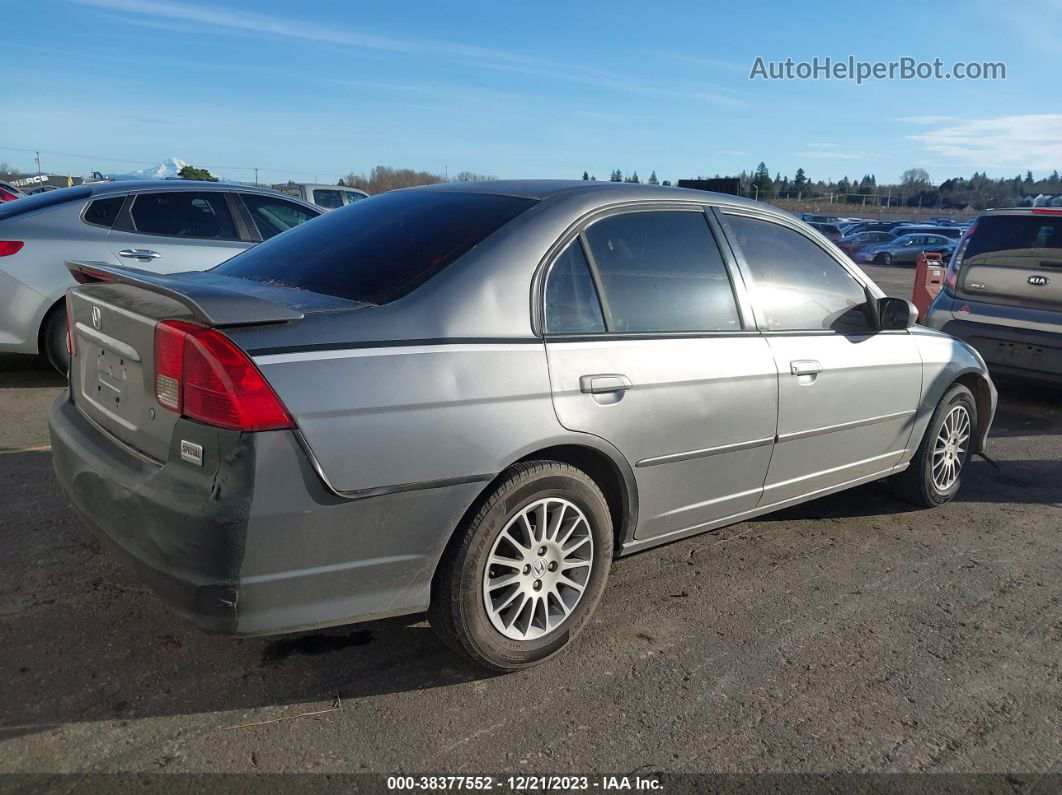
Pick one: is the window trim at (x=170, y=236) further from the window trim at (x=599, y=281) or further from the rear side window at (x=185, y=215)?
the window trim at (x=599, y=281)

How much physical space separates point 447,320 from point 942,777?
80.1 inches

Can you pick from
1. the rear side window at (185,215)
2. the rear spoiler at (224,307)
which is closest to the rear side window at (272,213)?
the rear side window at (185,215)

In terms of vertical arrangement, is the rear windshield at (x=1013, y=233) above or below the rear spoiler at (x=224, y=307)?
above

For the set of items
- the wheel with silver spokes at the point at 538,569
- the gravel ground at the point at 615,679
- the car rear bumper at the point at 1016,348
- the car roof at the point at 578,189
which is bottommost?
the gravel ground at the point at 615,679

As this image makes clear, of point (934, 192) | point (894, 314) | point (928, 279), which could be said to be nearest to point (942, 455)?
point (894, 314)

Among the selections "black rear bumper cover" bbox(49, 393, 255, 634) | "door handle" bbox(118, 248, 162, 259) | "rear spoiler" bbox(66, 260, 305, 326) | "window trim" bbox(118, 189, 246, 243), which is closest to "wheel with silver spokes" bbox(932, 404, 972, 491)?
"rear spoiler" bbox(66, 260, 305, 326)

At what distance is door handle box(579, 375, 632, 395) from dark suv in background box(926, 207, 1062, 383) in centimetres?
574

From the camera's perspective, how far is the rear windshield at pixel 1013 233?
7.40 metres

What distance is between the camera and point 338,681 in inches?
114

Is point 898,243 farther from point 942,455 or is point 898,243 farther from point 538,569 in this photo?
point 538,569

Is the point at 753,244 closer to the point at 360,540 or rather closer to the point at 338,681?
the point at 360,540

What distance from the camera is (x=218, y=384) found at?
2387 mm

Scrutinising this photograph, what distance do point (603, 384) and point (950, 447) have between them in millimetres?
2909

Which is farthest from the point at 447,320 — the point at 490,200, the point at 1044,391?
the point at 1044,391
